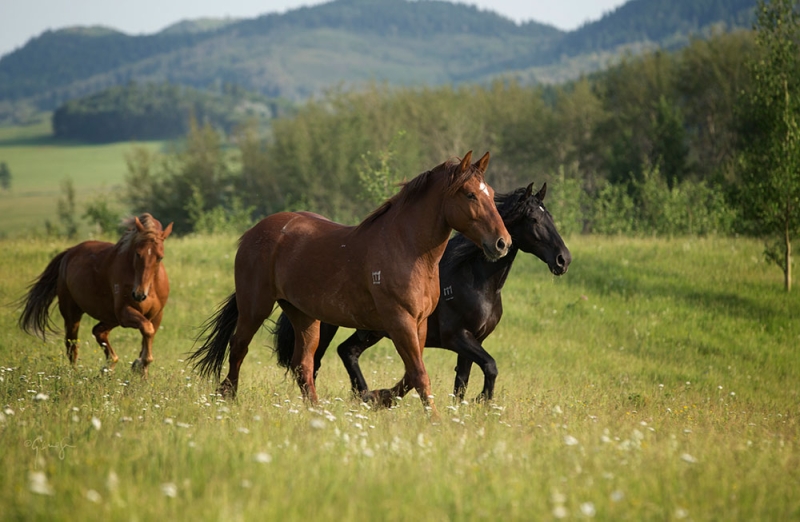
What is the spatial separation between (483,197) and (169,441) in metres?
3.35

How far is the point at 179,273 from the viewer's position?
57.5 ft

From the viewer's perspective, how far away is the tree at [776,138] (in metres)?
17.2

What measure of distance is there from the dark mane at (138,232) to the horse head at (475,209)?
510 centimetres

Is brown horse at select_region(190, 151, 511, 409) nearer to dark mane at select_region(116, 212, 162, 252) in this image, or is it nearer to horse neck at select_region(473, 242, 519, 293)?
horse neck at select_region(473, 242, 519, 293)

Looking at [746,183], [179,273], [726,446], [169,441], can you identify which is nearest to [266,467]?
[169,441]

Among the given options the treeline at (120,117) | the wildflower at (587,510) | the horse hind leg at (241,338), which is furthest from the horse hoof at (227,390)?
the treeline at (120,117)

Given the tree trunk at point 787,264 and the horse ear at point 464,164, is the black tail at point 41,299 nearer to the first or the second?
the horse ear at point 464,164

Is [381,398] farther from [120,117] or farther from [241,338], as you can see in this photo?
[120,117]

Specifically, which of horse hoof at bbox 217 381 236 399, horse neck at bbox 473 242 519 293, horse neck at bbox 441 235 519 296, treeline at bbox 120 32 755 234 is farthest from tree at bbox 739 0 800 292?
treeline at bbox 120 32 755 234

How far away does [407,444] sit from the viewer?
5145mm

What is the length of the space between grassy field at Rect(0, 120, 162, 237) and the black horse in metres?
93.6

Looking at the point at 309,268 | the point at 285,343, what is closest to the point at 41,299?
the point at 285,343

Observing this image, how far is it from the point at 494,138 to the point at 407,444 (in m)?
65.4

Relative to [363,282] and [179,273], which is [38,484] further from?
[179,273]
